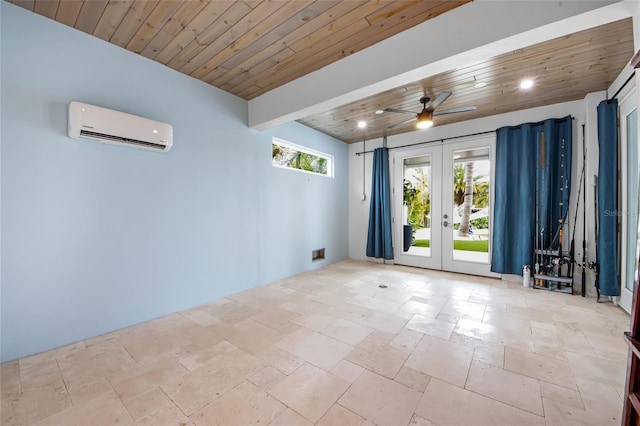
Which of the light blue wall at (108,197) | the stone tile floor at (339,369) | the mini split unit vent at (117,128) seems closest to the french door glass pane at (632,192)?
the stone tile floor at (339,369)

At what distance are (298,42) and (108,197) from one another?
240 cm

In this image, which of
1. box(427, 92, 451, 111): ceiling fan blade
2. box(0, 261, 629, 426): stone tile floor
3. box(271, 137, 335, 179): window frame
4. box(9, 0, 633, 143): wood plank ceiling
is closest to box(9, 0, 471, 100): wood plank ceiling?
box(9, 0, 633, 143): wood plank ceiling

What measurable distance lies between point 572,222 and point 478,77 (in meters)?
2.70

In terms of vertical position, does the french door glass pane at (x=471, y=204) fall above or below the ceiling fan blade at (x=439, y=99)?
below

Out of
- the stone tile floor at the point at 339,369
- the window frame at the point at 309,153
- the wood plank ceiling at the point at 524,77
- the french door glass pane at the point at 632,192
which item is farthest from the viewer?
the window frame at the point at 309,153

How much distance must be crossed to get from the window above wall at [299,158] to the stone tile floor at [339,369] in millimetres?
2453

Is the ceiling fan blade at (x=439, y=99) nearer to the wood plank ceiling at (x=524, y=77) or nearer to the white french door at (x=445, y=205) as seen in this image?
the wood plank ceiling at (x=524, y=77)

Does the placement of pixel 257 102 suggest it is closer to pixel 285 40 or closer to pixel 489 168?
pixel 285 40

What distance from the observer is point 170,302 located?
2.97 m

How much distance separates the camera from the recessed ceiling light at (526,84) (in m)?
3.16

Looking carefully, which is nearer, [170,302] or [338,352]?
[338,352]

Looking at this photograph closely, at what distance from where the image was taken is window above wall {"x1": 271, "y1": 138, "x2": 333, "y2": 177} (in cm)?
437

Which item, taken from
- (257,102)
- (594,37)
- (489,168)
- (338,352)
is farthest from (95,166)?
(489,168)

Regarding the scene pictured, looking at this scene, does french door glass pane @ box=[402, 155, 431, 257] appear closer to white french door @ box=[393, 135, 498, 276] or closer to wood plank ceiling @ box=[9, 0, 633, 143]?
white french door @ box=[393, 135, 498, 276]
